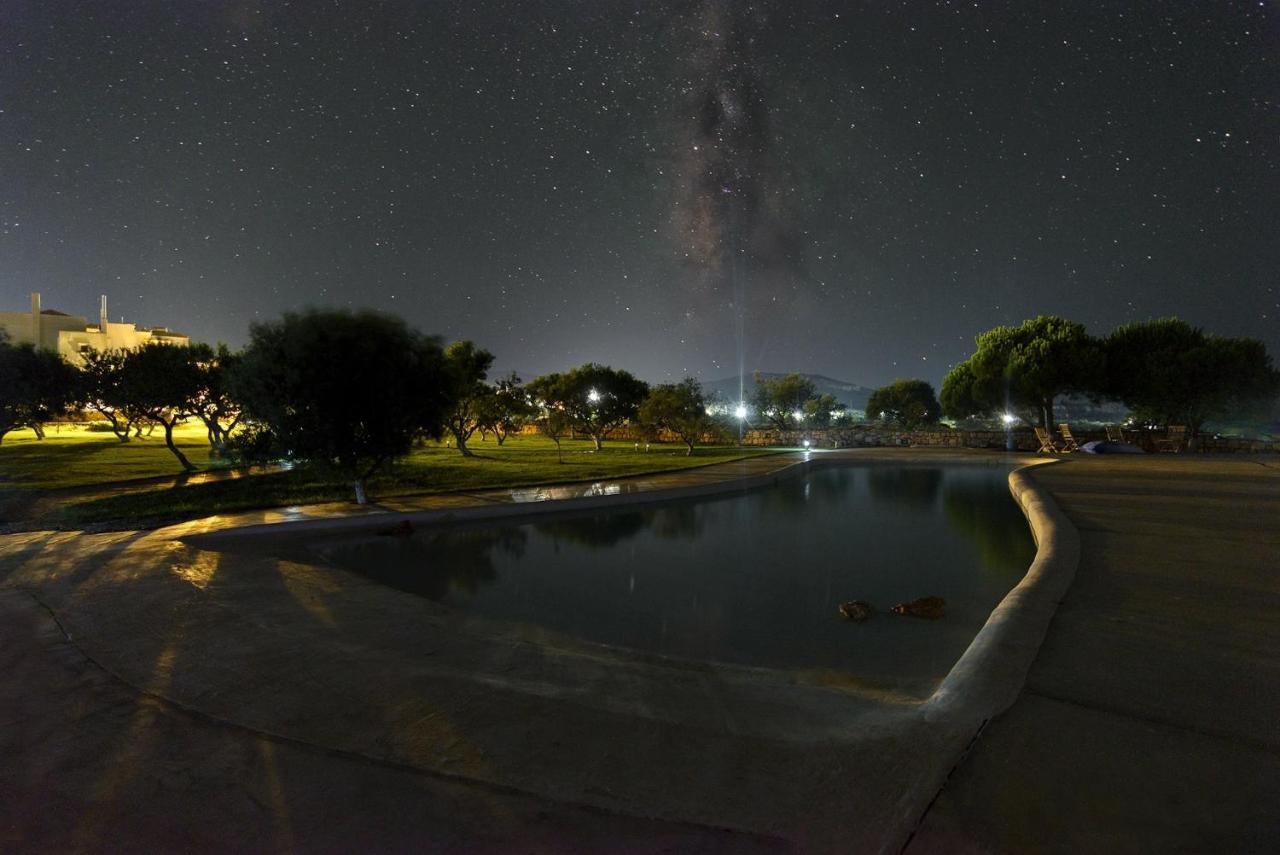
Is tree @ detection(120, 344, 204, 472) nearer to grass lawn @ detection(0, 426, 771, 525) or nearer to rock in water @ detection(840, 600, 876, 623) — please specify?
grass lawn @ detection(0, 426, 771, 525)

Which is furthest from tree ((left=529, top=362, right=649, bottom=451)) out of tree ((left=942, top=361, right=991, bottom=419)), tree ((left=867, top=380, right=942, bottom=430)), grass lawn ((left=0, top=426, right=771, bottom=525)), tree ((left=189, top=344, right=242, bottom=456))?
tree ((left=867, top=380, right=942, bottom=430))

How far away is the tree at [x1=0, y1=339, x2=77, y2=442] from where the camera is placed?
1997 centimetres

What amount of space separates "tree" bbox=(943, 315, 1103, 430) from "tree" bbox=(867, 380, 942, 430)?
29.7m

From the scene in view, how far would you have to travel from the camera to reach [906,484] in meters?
22.0

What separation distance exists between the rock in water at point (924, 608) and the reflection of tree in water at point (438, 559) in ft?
19.5

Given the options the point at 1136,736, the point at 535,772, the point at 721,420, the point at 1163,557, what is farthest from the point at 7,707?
the point at 721,420

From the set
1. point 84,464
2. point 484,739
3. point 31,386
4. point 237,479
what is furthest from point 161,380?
point 484,739

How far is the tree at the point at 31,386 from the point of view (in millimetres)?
19969

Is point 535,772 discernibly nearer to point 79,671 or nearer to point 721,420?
point 79,671

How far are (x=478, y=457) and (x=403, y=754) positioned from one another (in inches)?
1089

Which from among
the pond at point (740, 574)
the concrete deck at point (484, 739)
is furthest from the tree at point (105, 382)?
the concrete deck at point (484, 739)

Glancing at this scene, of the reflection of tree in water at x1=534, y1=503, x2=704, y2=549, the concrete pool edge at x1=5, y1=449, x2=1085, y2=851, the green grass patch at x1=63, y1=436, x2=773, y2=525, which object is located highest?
the green grass patch at x1=63, y1=436, x2=773, y2=525

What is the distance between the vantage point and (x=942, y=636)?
692cm

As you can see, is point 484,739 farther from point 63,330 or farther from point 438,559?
point 63,330
